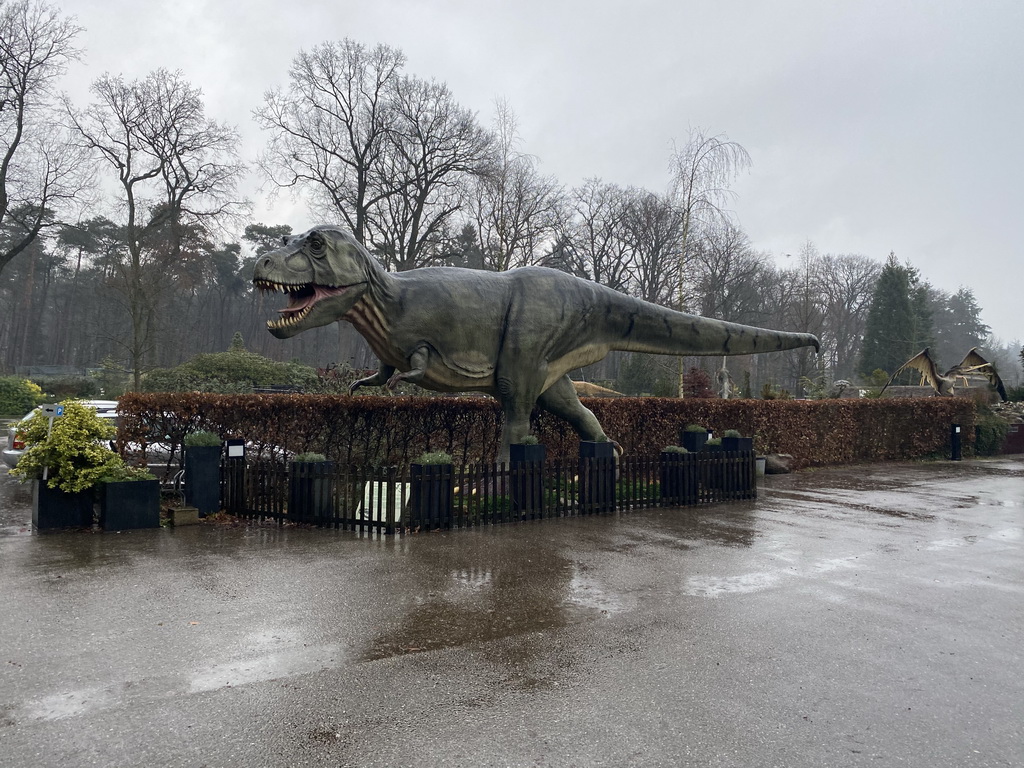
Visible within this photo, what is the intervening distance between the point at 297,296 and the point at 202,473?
8.37 feet

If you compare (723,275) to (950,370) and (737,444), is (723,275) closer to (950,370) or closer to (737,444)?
(950,370)

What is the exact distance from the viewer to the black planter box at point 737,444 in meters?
11.7

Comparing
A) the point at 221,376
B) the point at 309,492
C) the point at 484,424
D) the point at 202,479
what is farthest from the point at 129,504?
the point at 221,376

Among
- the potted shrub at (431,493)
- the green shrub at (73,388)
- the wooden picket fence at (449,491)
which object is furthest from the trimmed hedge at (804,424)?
the green shrub at (73,388)

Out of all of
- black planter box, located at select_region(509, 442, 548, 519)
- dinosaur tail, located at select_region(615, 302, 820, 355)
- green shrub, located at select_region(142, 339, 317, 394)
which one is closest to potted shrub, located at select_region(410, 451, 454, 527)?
black planter box, located at select_region(509, 442, 548, 519)

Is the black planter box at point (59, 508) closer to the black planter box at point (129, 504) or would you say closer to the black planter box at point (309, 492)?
the black planter box at point (129, 504)

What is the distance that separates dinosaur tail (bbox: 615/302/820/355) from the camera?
1086cm

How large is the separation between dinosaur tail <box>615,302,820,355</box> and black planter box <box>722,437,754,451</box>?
1.51 metres

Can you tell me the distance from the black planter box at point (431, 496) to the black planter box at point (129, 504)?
2.89 m

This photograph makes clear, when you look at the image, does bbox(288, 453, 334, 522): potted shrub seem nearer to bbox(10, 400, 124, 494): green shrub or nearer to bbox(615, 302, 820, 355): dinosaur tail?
bbox(10, 400, 124, 494): green shrub

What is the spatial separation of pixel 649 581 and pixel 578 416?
5.24 m

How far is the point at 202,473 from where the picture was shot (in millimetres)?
8383

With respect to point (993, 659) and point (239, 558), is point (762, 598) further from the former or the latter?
point (239, 558)

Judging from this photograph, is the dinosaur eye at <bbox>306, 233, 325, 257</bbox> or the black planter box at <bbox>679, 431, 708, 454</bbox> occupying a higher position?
the dinosaur eye at <bbox>306, 233, 325, 257</bbox>
